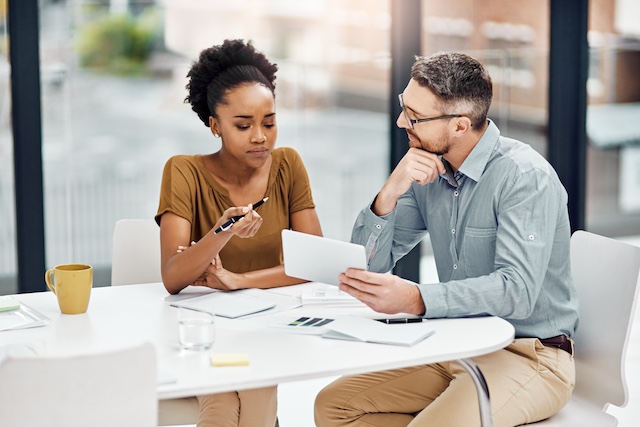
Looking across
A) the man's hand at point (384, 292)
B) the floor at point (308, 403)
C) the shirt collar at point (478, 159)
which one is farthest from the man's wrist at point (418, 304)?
the floor at point (308, 403)

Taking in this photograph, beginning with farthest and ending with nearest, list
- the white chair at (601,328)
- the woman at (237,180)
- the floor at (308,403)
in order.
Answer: the floor at (308,403) < the woman at (237,180) < the white chair at (601,328)

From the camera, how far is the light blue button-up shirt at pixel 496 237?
6.84 ft

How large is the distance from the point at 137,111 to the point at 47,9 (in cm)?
56

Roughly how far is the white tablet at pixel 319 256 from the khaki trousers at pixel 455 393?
335mm

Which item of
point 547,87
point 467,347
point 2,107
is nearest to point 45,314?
point 467,347

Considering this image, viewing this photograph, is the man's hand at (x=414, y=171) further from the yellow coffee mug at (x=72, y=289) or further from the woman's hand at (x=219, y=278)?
the yellow coffee mug at (x=72, y=289)

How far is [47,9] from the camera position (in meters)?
3.57

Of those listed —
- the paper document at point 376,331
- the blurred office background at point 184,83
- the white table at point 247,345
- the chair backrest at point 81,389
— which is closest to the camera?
the chair backrest at point 81,389

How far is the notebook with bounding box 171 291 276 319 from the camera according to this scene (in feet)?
6.94

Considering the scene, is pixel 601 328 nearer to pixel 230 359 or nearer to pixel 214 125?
pixel 230 359

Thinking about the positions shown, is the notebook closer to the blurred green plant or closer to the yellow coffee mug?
the yellow coffee mug

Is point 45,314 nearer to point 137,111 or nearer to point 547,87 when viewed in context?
point 137,111

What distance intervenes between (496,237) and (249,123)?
30.6 inches

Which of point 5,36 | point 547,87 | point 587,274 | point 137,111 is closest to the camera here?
point 587,274
